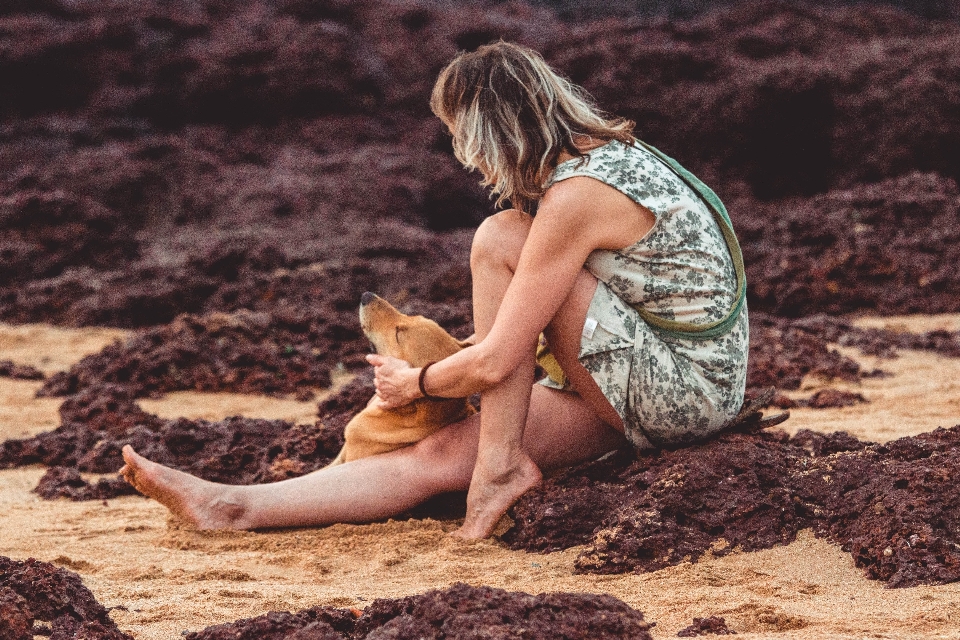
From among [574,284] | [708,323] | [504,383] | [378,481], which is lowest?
[378,481]

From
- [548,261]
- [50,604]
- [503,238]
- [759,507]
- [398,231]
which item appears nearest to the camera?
[50,604]

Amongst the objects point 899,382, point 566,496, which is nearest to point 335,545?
point 566,496

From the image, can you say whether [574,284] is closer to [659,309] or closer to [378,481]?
[659,309]

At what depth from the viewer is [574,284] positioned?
3.42 metres

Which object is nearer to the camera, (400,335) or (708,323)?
(708,323)

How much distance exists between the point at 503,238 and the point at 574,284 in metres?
0.27

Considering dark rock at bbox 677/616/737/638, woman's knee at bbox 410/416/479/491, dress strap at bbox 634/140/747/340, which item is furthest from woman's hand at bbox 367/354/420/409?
dark rock at bbox 677/616/737/638

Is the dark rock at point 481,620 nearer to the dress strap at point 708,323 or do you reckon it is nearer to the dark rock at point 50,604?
the dark rock at point 50,604

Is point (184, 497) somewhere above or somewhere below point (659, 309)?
below

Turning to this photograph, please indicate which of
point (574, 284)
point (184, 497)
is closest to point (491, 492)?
point (574, 284)

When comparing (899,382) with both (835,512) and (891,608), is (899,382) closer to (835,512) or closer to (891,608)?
(835,512)

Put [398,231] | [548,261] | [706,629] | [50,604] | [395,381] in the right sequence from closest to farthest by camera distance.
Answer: [706,629] → [50,604] → [548,261] → [395,381] → [398,231]

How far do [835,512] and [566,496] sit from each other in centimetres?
80

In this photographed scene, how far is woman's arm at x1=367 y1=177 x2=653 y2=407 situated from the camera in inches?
131
